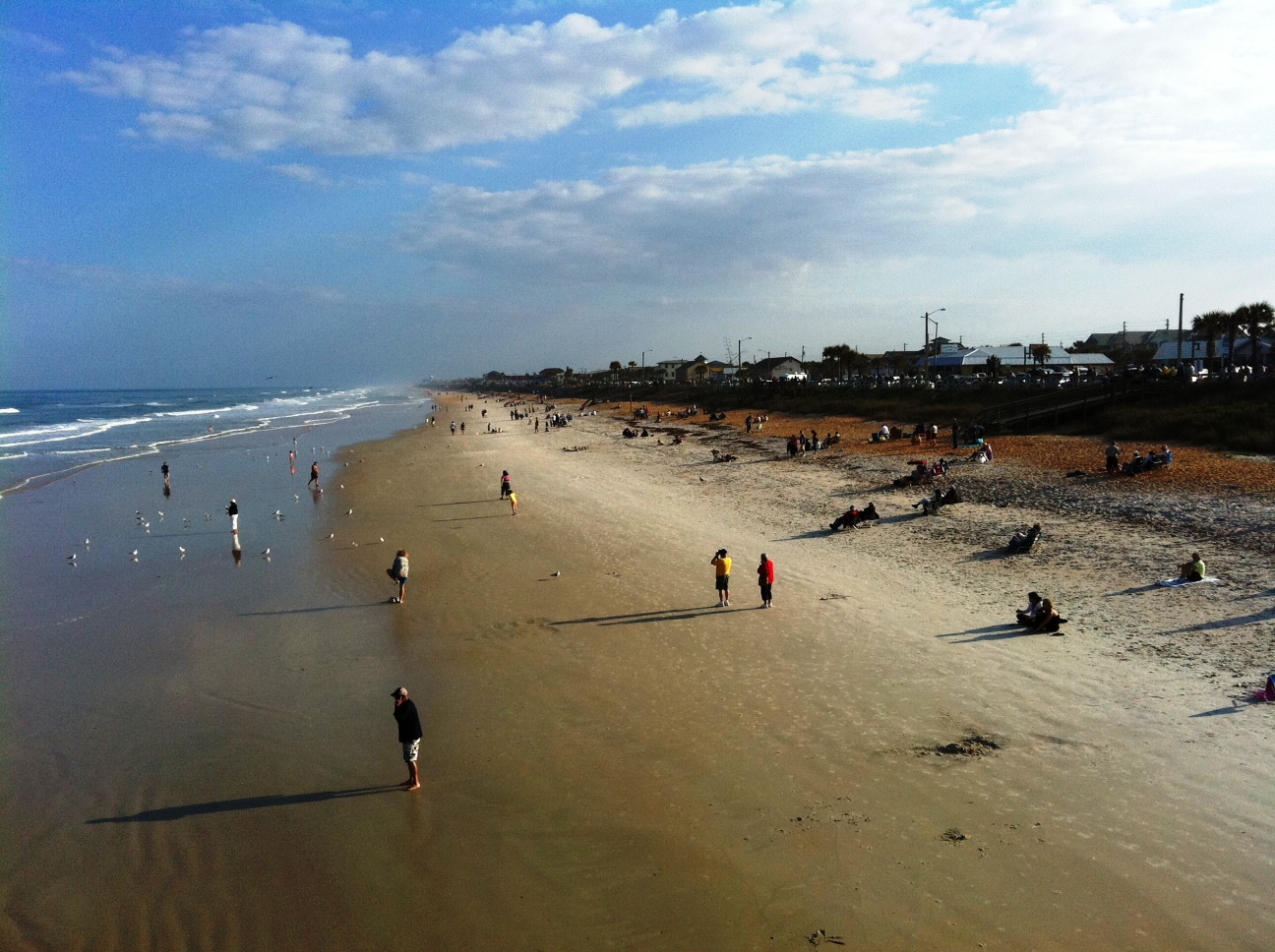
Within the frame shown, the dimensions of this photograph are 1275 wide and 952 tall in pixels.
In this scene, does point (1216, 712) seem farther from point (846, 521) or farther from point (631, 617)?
point (846, 521)

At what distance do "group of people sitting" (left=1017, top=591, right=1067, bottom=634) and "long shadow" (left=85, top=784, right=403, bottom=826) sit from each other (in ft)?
31.7

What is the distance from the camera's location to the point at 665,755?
28.5 feet

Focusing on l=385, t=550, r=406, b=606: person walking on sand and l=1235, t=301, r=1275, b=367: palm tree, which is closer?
Result: l=385, t=550, r=406, b=606: person walking on sand

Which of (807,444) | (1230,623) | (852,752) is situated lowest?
(852,752)

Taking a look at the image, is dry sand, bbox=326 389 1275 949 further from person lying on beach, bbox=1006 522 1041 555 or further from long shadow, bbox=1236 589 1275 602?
person lying on beach, bbox=1006 522 1041 555

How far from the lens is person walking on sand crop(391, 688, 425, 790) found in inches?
316

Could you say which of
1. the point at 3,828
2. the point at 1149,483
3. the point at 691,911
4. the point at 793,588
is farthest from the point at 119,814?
the point at 1149,483

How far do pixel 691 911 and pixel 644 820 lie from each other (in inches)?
52.5

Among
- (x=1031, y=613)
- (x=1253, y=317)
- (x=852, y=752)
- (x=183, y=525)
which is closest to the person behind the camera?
(x=852, y=752)

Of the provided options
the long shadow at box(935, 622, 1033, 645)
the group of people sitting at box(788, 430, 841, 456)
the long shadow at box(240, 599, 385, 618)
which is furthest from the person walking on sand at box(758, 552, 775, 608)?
the group of people sitting at box(788, 430, 841, 456)

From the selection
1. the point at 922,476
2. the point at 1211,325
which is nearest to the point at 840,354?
the point at 1211,325

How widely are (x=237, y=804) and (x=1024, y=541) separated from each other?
15.5m

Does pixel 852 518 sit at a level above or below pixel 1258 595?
above

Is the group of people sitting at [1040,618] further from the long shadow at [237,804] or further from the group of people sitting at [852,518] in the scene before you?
the long shadow at [237,804]
